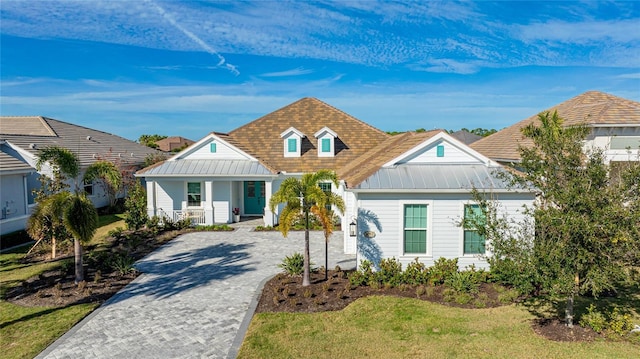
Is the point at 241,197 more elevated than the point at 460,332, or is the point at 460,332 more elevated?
the point at 241,197

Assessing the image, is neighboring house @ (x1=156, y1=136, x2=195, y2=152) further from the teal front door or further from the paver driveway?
the paver driveway

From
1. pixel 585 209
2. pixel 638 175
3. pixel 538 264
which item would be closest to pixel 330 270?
pixel 538 264

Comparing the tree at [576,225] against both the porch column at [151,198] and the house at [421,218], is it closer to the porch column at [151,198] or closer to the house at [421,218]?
the house at [421,218]

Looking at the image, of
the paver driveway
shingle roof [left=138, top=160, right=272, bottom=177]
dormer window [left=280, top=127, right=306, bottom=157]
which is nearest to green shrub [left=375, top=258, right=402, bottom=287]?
the paver driveway

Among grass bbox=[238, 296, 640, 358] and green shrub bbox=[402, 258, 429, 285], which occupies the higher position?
green shrub bbox=[402, 258, 429, 285]

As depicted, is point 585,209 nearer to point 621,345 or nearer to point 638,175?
point 638,175

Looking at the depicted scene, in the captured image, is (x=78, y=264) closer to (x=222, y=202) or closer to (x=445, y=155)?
(x=222, y=202)
